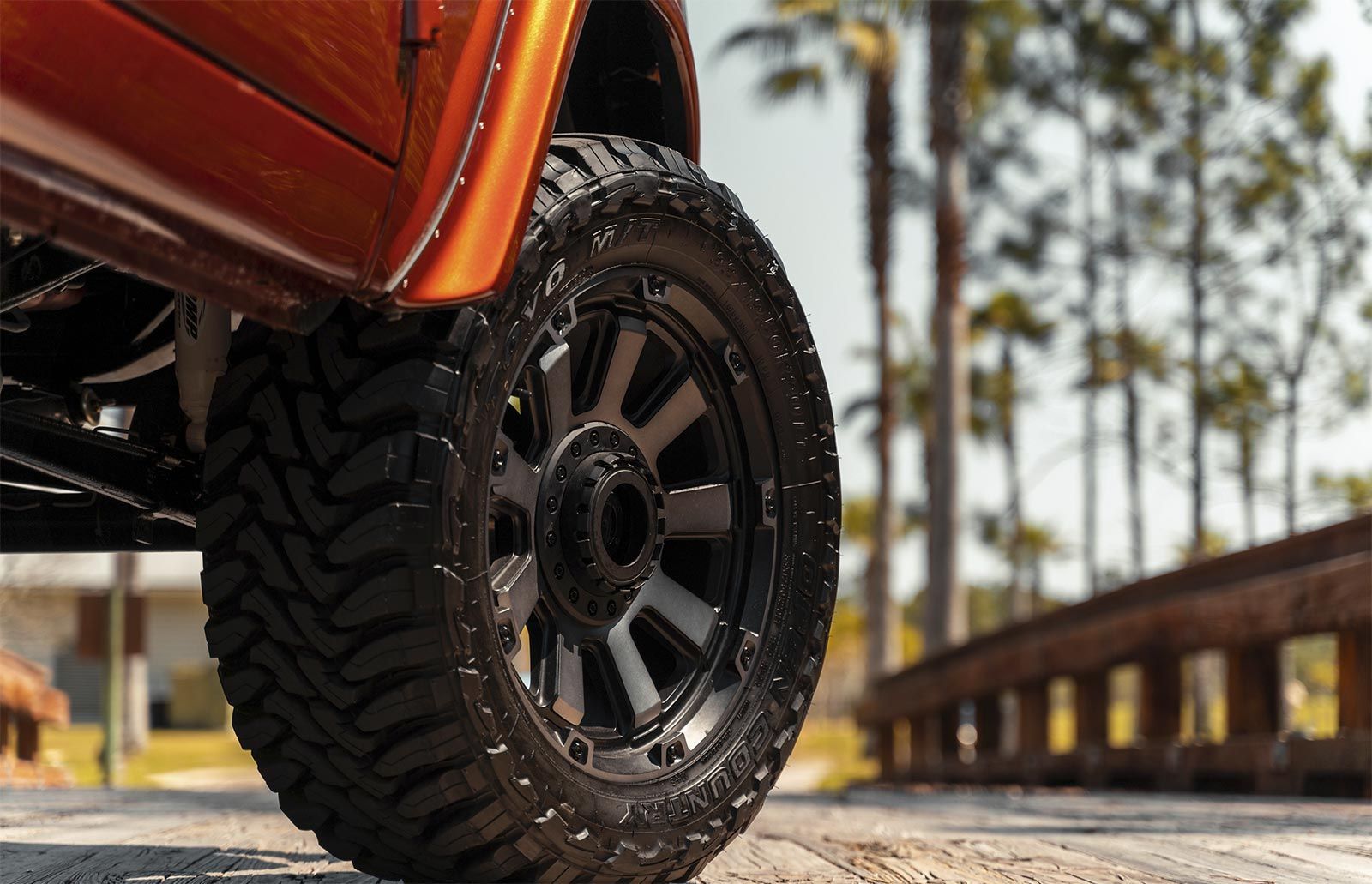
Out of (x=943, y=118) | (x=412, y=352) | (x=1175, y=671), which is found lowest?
(x=1175, y=671)

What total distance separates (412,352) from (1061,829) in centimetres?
233

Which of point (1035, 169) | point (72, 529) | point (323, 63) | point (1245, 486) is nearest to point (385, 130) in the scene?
point (323, 63)

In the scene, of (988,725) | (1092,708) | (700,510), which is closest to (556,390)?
(700,510)

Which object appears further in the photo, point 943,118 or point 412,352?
point 943,118

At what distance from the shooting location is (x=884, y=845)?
2986mm

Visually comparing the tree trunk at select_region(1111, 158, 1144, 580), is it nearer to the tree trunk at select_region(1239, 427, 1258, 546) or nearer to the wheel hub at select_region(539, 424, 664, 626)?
the tree trunk at select_region(1239, 427, 1258, 546)

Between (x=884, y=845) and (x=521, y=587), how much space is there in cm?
127

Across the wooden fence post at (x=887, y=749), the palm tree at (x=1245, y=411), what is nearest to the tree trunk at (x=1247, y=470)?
the palm tree at (x=1245, y=411)

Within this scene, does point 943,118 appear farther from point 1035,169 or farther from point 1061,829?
point 1061,829

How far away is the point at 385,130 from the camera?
1844mm

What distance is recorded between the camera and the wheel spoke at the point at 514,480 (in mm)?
2045

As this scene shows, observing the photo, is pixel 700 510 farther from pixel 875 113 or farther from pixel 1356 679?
pixel 875 113

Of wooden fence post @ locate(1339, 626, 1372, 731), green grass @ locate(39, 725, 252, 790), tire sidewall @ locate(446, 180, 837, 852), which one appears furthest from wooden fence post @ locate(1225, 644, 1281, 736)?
green grass @ locate(39, 725, 252, 790)

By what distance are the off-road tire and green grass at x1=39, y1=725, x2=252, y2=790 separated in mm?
19619
